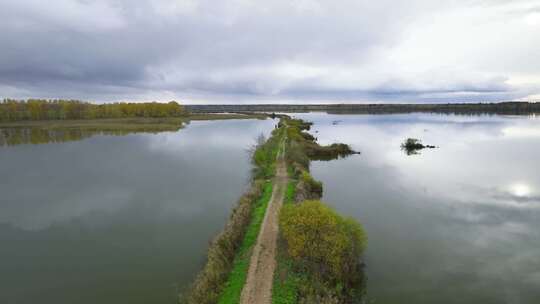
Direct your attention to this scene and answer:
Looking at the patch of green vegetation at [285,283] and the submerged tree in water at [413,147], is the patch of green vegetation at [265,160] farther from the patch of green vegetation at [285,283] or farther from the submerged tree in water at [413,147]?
the submerged tree in water at [413,147]

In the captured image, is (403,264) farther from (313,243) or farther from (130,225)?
(130,225)

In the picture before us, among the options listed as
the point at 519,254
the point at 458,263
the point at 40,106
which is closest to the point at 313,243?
the point at 458,263

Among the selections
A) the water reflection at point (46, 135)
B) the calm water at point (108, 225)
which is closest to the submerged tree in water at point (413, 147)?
the calm water at point (108, 225)

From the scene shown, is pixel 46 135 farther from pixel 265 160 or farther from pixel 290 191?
pixel 290 191

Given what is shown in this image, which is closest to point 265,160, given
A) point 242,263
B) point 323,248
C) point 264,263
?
point 242,263

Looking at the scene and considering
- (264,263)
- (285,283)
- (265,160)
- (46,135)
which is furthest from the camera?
(46,135)

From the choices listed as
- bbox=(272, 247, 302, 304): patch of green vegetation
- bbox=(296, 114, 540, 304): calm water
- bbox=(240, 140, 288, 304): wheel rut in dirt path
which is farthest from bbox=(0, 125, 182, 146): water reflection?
bbox=(272, 247, 302, 304): patch of green vegetation

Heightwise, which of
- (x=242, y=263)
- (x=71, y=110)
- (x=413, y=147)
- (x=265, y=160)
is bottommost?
(x=242, y=263)
